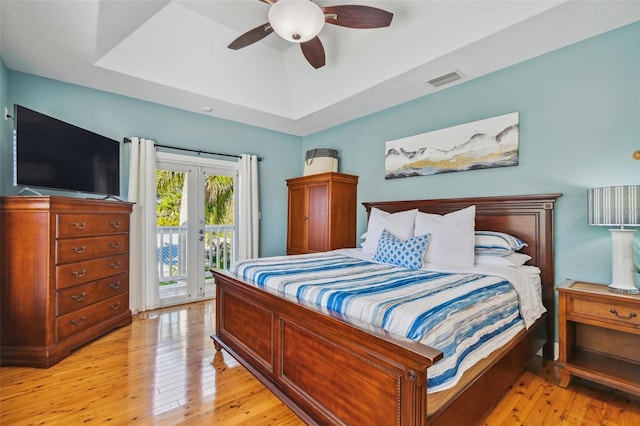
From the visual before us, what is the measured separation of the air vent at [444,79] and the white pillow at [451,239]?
1.36 m

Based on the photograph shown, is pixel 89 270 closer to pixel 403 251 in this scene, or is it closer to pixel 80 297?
pixel 80 297

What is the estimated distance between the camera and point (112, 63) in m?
2.93

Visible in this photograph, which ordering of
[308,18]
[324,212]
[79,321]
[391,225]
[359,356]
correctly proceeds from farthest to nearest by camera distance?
1. [324,212]
2. [391,225]
3. [79,321]
4. [308,18]
5. [359,356]

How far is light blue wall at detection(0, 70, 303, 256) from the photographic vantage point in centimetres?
310

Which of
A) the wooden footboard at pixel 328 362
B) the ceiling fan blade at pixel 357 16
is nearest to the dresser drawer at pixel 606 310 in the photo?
the wooden footboard at pixel 328 362

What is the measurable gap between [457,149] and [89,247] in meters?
3.70

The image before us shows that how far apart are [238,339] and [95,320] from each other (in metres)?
1.53

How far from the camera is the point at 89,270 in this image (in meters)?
2.77

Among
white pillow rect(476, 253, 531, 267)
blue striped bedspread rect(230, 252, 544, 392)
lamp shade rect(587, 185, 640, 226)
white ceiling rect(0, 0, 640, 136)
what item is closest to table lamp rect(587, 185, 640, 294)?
lamp shade rect(587, 185, 640, 226)

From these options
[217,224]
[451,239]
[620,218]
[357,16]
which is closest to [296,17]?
[357,16]

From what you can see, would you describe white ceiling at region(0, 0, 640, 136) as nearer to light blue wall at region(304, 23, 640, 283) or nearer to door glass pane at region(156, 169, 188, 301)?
light blue wall at region(304, 23, 640, 283)

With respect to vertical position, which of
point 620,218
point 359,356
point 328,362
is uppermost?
point 620,218

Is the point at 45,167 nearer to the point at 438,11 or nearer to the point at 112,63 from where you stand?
the point at 112,63

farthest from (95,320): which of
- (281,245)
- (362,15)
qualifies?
(362,15)
